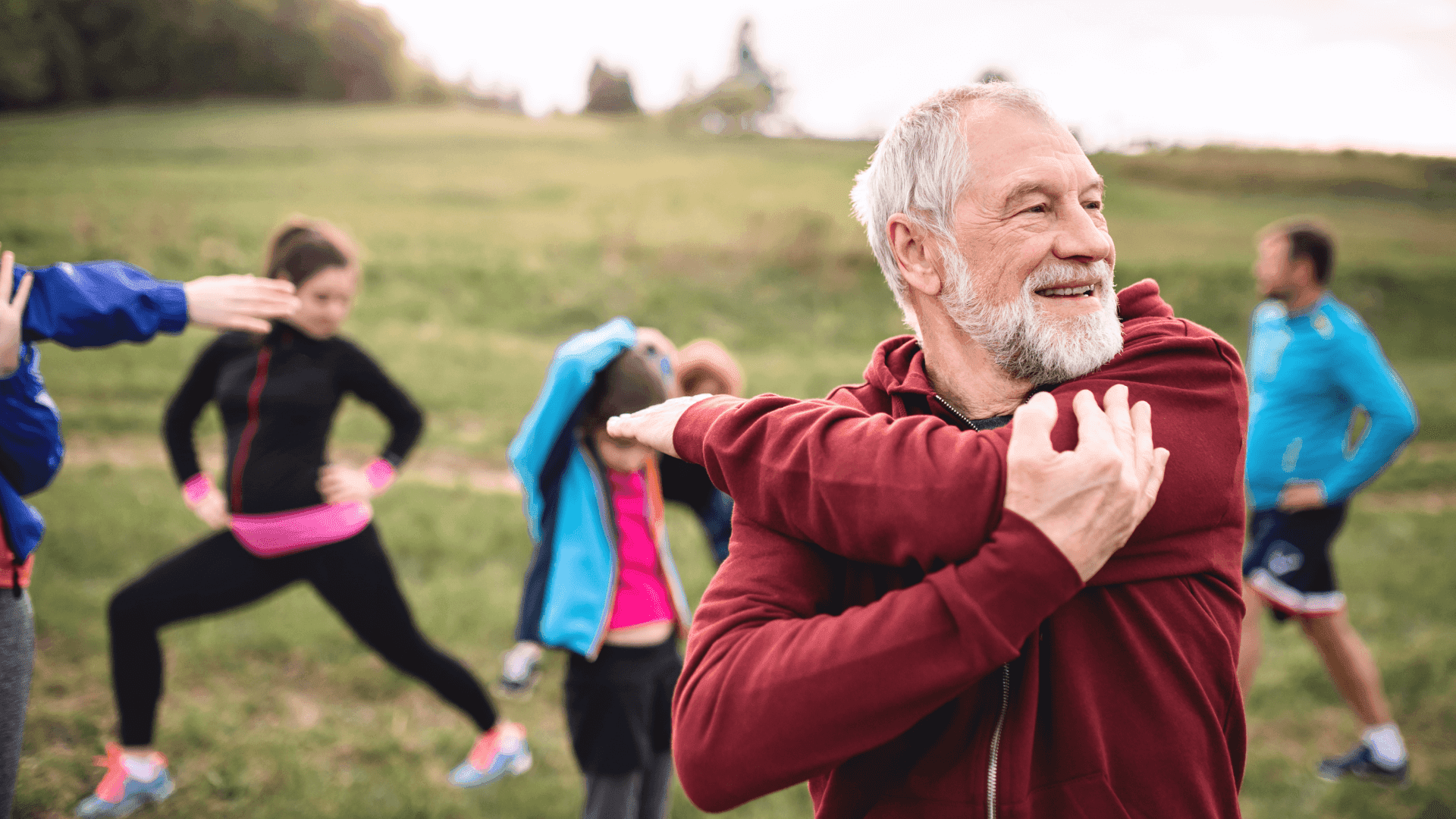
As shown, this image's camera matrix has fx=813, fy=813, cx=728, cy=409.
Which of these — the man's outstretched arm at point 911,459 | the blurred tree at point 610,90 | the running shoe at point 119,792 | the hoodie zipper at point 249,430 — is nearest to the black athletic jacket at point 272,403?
the hoodie zipper at point 249,430

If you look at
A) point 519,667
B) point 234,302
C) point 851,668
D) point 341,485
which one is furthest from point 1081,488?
point 341,485

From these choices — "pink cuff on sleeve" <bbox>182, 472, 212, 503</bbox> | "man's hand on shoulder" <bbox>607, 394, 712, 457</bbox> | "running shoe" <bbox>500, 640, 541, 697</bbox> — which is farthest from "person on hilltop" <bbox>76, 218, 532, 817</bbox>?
"man's hand on shoulder" <bbox>607, 394, 712, 457</bbox>

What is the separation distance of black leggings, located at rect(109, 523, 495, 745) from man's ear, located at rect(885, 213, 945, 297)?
9.91 feet

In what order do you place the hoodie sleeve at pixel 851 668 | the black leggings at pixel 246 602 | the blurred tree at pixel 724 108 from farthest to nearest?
the blurred tree at pixel 724 108, the black leggings at pixel 246 602, the hoodie sleeve at pixel 851 668

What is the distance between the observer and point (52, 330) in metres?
2.16

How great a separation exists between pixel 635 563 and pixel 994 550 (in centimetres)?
211

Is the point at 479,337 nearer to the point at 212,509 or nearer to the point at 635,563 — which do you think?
the point at 212,509

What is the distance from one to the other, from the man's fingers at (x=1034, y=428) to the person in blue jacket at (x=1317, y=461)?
13.1 ft

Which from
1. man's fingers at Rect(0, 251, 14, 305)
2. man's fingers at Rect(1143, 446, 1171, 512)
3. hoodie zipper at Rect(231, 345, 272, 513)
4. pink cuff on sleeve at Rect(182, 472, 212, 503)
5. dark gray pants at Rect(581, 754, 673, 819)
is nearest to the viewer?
man's fingers at Rect(1143, 446, 1171, 512)

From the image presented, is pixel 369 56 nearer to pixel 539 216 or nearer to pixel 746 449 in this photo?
pixel 539 216

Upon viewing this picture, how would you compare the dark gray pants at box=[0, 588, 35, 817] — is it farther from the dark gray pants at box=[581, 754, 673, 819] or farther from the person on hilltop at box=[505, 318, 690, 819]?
the dark gray pants at box=[581, 754, 673, 819]

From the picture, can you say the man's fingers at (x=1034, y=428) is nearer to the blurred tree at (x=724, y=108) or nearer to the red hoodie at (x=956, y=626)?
the red hoodie at (x=956, y=626)

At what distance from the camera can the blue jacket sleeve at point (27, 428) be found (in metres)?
2.25

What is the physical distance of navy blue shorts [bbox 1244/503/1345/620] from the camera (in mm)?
4285
